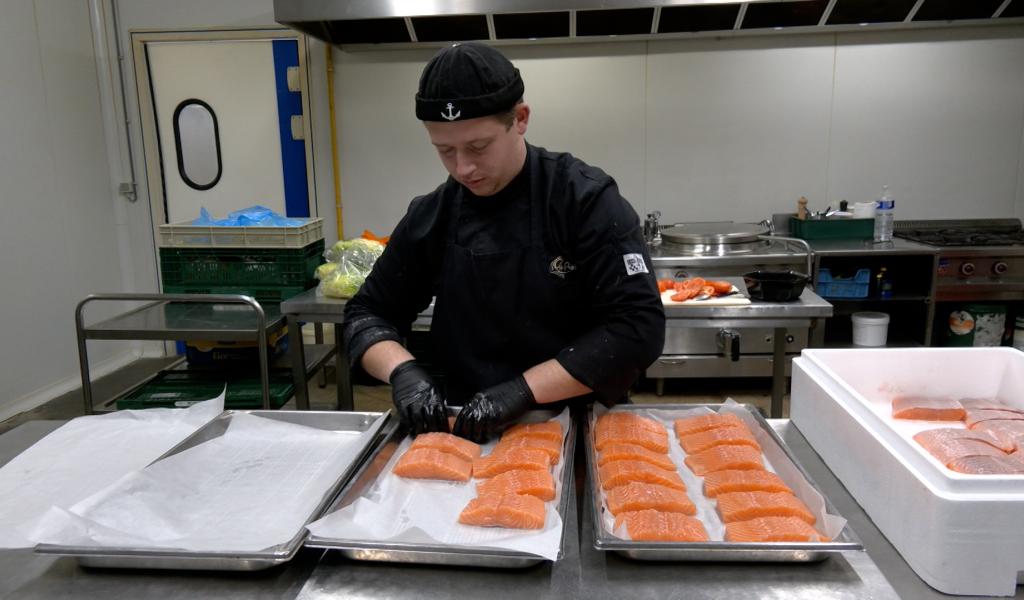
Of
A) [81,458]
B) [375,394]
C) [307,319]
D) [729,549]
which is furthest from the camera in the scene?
[375,394]

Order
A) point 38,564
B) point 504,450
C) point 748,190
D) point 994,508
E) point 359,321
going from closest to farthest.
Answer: point 994,508 → point 38,564 → point 504,450 → point 359,321 → point 748,190

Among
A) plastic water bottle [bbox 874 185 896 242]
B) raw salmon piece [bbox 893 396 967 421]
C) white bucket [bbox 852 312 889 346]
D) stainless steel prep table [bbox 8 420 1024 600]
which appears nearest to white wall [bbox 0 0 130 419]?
stainless steel prep table [bbox 8 420 1024 600]

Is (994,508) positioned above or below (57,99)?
below

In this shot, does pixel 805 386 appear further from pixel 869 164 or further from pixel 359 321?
pixel 869 164

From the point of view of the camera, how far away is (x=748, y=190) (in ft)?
15.7

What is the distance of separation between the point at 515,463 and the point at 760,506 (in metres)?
0.45

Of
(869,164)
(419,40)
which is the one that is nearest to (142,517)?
(419,40)

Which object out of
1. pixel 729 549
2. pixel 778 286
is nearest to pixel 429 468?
→ pixel 729 549

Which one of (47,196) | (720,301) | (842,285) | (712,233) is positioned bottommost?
(842,285)

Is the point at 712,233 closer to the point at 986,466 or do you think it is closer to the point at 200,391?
the point at 200,391

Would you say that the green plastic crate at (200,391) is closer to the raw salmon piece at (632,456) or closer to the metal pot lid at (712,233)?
the raw salmon piece at (632,456)

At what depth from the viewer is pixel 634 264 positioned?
61.6 inches

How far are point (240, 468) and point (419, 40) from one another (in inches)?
152

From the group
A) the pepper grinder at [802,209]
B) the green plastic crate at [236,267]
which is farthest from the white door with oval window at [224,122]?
the pepper grinder at [802,209]
